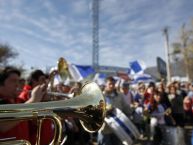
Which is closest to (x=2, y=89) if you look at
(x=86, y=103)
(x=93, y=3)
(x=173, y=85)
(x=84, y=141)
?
(x=86, y=103)

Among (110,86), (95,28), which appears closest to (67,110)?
(110,86)

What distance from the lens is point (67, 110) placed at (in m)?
1.96

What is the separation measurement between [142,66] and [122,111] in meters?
7.83

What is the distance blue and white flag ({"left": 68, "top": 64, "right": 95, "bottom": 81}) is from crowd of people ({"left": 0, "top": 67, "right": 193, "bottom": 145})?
181 cm

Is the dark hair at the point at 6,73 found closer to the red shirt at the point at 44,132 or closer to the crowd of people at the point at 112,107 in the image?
the crowd of people at the point at 112,107

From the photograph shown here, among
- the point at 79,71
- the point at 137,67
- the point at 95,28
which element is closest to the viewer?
the point at 79,71

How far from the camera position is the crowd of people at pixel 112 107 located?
288 cm

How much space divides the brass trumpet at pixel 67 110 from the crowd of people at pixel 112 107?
63 cm

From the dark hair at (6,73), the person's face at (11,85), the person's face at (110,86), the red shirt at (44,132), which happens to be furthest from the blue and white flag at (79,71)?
the person's face at (11,85)

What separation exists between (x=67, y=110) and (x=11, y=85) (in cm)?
108

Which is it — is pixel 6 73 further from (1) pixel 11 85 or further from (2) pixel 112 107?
(2) pixel 112 107

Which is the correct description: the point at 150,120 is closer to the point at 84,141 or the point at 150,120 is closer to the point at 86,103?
the point at 84,141

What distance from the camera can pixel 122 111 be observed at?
5.66m

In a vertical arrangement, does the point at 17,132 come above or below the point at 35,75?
below
